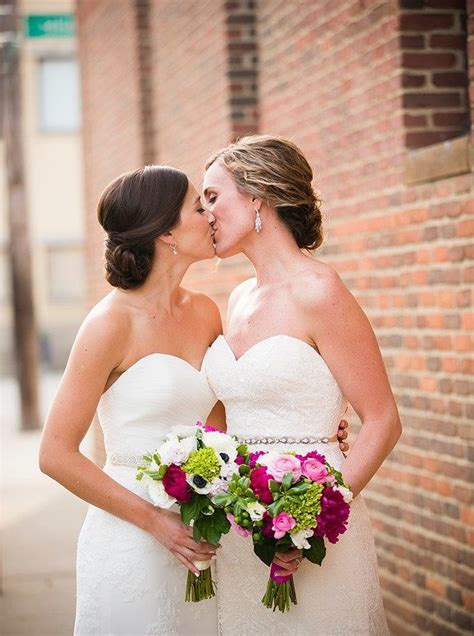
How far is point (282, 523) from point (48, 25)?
1126 centimetres

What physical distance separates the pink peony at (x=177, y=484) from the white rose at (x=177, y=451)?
2 cm

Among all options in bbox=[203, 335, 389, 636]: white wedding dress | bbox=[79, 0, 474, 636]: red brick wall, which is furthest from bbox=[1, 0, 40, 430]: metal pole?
bbox=[203, 335, 389, 636]: white wedding dress

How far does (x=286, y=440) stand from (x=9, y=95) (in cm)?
1478

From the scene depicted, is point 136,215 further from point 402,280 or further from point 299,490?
point 402,280

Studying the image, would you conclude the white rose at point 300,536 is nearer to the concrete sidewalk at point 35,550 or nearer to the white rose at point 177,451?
the white rose at point 177,451

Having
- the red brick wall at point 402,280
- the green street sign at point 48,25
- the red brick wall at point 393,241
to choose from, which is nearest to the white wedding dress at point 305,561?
the red brick wall at point 393,241

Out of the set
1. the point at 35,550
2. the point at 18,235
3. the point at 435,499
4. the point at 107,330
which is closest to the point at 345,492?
the point at 107,330

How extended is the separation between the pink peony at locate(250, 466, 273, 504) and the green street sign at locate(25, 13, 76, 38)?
35.6 ft

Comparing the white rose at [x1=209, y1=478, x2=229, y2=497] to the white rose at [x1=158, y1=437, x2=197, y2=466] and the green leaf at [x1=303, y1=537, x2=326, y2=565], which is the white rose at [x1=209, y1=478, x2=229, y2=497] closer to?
the white rose at [x1=158, y1=437, x2=197, y2=466]

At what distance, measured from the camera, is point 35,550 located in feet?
29.3

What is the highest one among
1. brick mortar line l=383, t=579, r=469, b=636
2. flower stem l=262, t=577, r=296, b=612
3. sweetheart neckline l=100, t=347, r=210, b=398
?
sweetheart neckline l=100, t=347, r=210, b=398

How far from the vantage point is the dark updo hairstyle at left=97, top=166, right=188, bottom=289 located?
12.5 feet

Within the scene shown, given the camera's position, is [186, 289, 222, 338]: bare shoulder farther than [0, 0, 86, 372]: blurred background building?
No

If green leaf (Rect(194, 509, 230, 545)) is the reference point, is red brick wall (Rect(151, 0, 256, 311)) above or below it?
above
